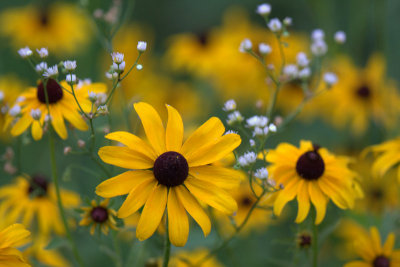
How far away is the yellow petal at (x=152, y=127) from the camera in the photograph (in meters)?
1.08

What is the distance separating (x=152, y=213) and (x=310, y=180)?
42 cm

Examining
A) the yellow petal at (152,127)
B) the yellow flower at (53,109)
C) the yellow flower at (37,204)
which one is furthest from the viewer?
the yellow flower at (37,204)

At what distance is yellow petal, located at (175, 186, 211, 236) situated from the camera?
3.28ft

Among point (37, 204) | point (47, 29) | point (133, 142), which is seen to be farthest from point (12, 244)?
point (47, 29)

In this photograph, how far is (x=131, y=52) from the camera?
3.57 metres

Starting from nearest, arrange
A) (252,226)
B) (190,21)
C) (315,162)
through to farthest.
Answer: (315,162) < (252,226) < (190,21)

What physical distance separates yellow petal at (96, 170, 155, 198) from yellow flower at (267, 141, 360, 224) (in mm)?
300

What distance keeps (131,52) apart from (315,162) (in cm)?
256

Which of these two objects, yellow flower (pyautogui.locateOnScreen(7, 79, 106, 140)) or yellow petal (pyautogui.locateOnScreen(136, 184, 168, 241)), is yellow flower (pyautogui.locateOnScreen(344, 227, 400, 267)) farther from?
yellow flower (pyautogui.locateOnScreen(7, 79, 106, 140))

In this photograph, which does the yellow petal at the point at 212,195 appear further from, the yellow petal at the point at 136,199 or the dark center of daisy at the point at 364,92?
the dark center of daisy at the point at 364,92

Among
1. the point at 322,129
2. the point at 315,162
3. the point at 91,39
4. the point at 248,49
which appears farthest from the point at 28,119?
the point at 91,39

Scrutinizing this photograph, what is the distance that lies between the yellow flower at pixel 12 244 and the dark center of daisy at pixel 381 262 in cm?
79

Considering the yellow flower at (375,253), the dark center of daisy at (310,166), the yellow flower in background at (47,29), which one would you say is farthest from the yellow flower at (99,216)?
the yellow flower in background at (47,29)

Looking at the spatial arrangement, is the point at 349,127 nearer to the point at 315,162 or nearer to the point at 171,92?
the point at 171,92
